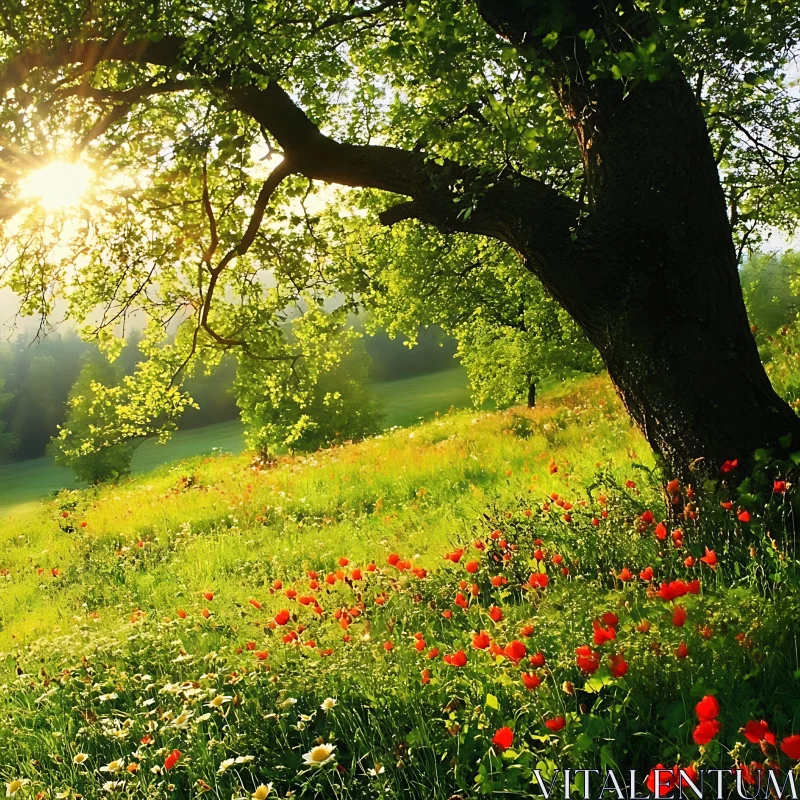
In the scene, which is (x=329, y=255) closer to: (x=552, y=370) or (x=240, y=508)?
(x=240, y=508)

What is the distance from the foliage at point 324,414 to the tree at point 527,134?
19579mm

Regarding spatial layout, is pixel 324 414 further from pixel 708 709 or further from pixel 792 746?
pixel 792 746

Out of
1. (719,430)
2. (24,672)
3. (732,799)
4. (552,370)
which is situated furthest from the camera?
(552,370)

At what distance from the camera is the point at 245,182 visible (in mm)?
7125

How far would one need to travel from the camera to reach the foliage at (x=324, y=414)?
27.5 meters

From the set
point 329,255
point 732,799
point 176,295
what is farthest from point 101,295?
point 732,799

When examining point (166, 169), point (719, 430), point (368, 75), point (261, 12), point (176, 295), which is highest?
point (368, 75)

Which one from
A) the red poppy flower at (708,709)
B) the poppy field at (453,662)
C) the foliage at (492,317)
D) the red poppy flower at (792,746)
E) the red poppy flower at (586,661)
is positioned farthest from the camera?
the foliage at (492,317)

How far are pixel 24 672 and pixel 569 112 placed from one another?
6437 millimetres

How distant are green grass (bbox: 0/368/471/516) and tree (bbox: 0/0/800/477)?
39.4 meters

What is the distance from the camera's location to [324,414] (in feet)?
99.5

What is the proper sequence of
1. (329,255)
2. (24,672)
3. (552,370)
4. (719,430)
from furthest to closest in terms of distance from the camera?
(552,370) → (329,255) → (24,672) → (719,430)

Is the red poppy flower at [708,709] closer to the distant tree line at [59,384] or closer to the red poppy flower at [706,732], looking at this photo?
the red poppy flower at [706,732]

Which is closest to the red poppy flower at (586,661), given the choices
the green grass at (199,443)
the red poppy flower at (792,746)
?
the red poppy flower at (792,746)
